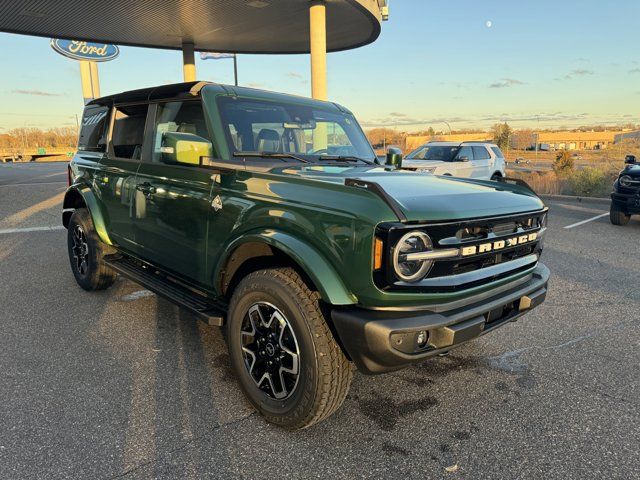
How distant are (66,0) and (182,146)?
1491cm

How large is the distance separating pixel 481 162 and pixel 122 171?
39.5 ft

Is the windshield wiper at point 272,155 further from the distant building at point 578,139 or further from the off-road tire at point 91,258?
the distant building at point 578,139

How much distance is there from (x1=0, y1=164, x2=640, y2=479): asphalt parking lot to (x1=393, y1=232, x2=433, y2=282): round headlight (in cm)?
97

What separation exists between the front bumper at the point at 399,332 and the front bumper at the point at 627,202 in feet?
26.7

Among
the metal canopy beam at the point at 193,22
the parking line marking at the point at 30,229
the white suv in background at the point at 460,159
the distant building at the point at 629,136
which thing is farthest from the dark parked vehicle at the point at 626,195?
the distant building at the point at 629,136

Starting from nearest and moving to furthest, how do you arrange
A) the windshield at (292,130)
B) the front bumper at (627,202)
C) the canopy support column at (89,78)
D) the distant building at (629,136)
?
1. the windshield at (292,130)
2. the front bumper at (627,202)
3. the canopy support column at (89,78)
4. the distant building at (629,136)

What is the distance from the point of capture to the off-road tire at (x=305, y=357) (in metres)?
2.42

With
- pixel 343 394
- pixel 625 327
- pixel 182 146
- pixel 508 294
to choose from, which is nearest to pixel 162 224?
pixel 182 146

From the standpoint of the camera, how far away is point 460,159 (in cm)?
1333

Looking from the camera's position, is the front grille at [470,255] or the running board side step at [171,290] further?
the running board side step at [171,290]

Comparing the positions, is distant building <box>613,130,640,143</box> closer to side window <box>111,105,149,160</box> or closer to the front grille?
the front grille

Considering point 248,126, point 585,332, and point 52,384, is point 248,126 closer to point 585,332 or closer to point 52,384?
point 52,384

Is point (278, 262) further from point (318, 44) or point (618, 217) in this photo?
point (318, 44)

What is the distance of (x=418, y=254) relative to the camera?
7.54ft
